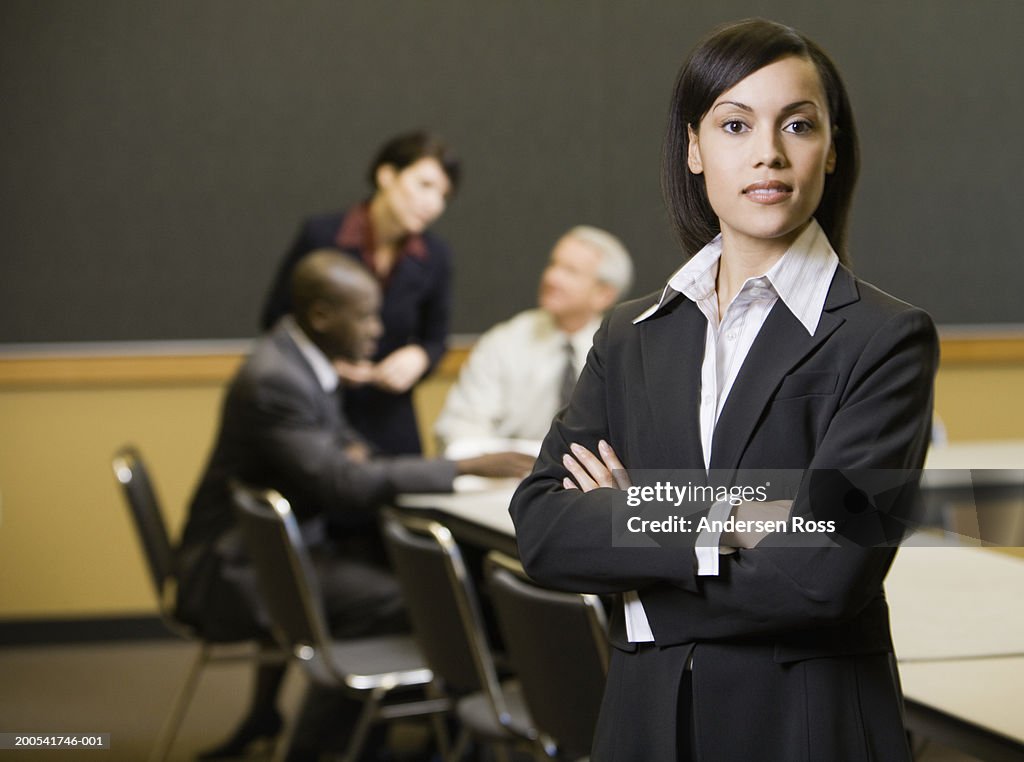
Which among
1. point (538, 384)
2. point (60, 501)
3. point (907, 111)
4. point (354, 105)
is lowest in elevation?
point (60, 501)

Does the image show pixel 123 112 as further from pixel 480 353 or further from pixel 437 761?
pixel 437 761

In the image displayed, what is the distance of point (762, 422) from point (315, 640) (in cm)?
194

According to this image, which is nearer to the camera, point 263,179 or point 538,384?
point 538,384

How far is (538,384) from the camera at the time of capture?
13.0 ft

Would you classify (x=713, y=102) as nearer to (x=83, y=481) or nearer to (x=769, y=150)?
(x=769, y=150)

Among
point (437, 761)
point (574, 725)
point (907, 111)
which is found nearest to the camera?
point (574, 725)

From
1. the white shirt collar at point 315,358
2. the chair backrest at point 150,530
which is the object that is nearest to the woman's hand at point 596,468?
the white shirt collar at point 315,358

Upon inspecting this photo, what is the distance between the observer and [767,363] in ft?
3.64

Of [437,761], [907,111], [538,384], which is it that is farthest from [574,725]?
[907,111]

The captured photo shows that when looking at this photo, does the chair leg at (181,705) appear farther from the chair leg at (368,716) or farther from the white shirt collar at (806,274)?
the white shirt collar at (806,274)

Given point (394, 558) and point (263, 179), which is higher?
point (263, 179)

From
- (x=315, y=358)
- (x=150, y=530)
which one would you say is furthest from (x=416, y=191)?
(x=150, y=530)

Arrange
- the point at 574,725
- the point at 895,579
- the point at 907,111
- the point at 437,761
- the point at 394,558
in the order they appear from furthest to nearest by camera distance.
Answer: the point at 907,111 < the point at 437,761 < the point at 394,558 < the point at 895,579 < the point at 574,725

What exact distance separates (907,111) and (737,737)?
4235 millimetres
